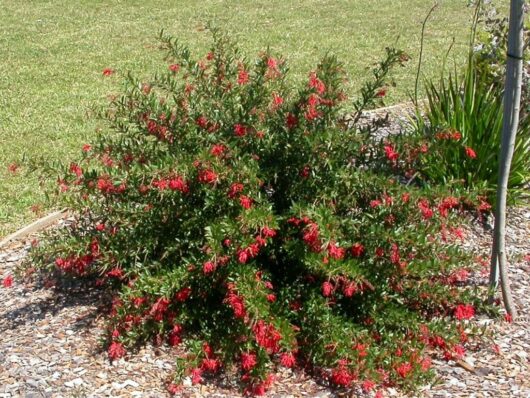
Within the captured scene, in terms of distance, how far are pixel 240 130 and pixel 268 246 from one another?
1.96 feet

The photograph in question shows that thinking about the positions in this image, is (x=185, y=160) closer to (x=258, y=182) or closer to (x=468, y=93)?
(x=258, y=182)

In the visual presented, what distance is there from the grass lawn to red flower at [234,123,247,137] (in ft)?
8.43

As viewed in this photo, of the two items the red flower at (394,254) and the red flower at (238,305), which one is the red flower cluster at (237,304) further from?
the red flower at (394,254)

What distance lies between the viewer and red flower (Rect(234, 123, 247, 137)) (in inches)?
163

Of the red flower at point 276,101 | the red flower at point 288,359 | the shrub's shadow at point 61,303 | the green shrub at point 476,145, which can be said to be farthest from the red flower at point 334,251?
the green shrub at point 476,145

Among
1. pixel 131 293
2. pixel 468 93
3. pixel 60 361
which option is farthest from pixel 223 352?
pixel 468 93

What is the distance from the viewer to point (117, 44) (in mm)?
12625

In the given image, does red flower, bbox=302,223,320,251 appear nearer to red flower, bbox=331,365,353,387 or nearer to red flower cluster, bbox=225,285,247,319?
red flower cluster, bbox=225,285,247,319

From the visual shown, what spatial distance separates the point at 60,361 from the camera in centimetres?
393

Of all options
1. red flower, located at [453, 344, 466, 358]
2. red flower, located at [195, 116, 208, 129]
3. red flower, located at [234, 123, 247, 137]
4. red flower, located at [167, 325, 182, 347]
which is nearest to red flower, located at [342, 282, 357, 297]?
red flower, located at [453, 344, 466, 358]

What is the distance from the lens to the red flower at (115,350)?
3.85 m

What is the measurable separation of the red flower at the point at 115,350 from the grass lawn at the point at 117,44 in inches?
94.9

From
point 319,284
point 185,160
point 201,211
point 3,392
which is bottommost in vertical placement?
point 3,392

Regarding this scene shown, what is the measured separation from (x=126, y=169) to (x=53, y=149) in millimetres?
3551
